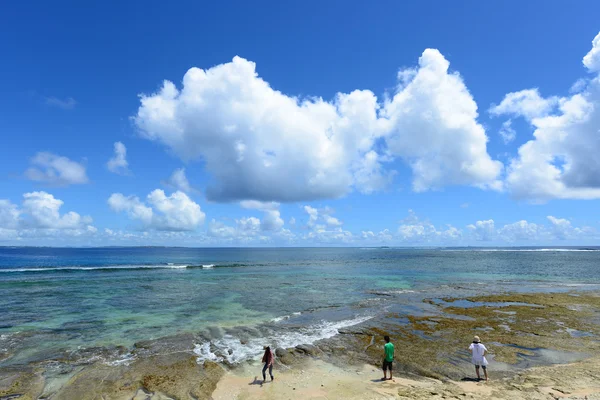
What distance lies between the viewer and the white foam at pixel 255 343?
20297mm

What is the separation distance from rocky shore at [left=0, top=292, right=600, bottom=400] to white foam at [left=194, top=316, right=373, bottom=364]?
0.88m

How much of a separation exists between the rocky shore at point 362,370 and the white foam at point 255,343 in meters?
0.88

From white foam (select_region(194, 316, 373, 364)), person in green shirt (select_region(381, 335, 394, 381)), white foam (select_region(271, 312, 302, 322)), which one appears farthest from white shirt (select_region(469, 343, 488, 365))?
white foam (select_region(271, 312, 302, 322))

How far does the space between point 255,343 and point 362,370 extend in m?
8.23

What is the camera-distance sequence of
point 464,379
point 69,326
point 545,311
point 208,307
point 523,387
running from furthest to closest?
1. point 208,307
2. point 545,311
3. point 69,326
4. point 464,379
5. point 523,387

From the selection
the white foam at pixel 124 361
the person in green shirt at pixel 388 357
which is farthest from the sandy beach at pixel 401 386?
the white foam at pixel 124 361

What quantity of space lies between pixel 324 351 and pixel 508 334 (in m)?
14.2

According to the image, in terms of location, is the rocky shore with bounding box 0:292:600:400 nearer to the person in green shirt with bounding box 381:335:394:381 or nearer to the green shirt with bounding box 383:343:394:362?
the person in green shirt with bounding box 381:335:394:381

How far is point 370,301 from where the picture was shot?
38.7m

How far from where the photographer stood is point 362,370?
59.2ft

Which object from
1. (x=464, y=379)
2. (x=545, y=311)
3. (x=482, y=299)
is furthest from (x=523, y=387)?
(x=482, y=299)

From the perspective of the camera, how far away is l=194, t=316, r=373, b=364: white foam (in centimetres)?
2030

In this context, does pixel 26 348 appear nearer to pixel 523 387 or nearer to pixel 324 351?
pixel 324 351

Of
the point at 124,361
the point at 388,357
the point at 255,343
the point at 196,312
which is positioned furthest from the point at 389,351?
the point at 196,312
